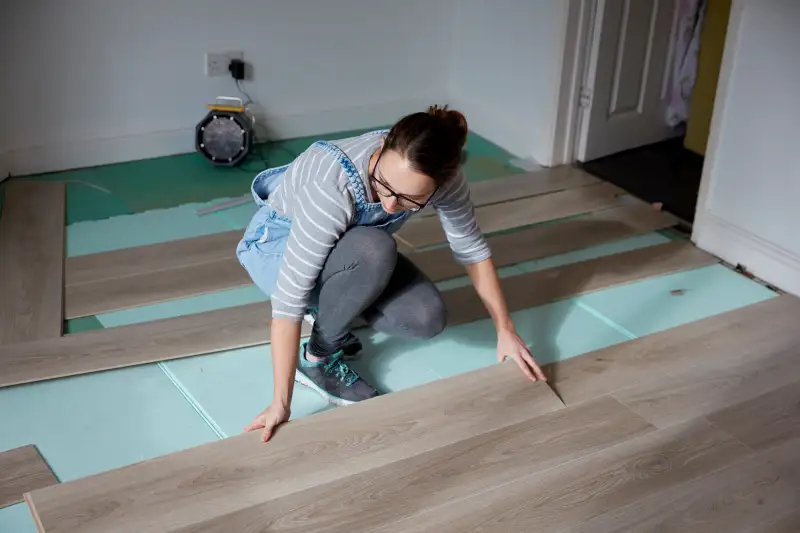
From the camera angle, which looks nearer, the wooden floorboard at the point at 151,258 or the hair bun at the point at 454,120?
the hair bun at the point at 454,120

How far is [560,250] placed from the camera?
3.13 meters

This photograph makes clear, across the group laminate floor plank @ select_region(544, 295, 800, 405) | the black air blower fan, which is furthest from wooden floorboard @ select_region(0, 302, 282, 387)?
the black air blower fan

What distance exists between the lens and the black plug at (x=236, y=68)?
3.80 metres

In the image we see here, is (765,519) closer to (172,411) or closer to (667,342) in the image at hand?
(667,342)

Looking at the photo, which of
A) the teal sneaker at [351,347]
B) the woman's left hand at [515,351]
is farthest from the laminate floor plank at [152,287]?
the woman's left hand at [515,351]

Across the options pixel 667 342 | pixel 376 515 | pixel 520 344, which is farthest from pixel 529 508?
pixel 667 342

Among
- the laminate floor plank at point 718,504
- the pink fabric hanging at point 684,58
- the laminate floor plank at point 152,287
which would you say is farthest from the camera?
the pink fabric hanging at point 684,58

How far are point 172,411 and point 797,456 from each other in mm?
1510

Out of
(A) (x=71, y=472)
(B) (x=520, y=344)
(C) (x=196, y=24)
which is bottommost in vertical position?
(A) (x=71, y=472)

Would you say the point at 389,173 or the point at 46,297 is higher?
the point at 389,173

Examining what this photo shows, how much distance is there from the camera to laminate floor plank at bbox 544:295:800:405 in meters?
2.34

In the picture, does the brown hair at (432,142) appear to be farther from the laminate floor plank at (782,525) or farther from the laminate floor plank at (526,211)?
the laminate floor plank at (526,211)

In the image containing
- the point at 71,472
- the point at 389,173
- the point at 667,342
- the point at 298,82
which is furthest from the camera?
the point at 298,82

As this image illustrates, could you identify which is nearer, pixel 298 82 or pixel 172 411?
pixel 172 411
